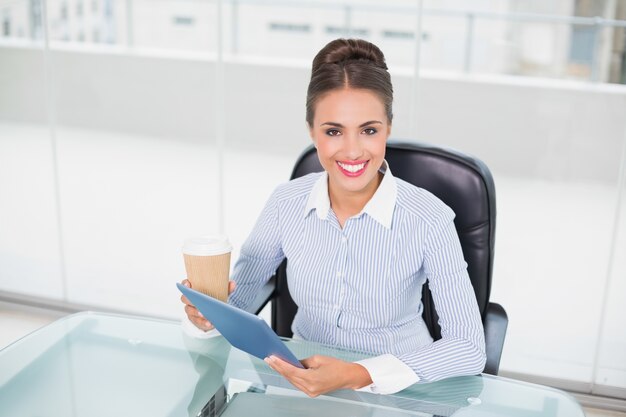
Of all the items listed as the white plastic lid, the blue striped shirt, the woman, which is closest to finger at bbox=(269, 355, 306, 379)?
the woman

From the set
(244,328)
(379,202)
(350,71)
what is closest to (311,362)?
(244,328)

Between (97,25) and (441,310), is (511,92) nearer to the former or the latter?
(441,310)

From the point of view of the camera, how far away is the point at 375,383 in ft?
4.66

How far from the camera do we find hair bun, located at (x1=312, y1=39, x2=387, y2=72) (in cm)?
162

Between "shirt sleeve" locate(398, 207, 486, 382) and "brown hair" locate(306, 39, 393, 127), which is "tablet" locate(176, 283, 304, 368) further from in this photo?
"brown hair" locate(306, 39, 393, 127)

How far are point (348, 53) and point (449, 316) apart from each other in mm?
654

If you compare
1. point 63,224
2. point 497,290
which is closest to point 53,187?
point 63,224

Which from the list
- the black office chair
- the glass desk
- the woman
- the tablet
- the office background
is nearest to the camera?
the tablet

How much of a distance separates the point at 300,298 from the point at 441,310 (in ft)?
1.24

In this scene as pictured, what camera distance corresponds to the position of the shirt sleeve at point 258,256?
1.85 m

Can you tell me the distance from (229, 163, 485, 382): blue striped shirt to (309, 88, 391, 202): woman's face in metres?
0.10

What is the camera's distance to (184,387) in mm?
1500

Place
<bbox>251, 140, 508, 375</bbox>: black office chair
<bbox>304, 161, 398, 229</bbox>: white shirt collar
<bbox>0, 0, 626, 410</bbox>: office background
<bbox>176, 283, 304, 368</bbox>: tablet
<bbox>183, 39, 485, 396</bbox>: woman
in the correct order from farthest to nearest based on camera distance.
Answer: <bbox>0, 0, 626, 410</bbox>: office background
<bbox>251, 140, 508, 375</bbox>: black office chair
<bbox>304, 161, 398, 229</bbox>: white shirt collar
<bbox>183, 39, 485, 396</bbox>: woman
<bbox>176, 283, 304, 368</bbox>: tablet

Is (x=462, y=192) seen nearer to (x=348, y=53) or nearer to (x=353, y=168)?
(x=353, y=168)
